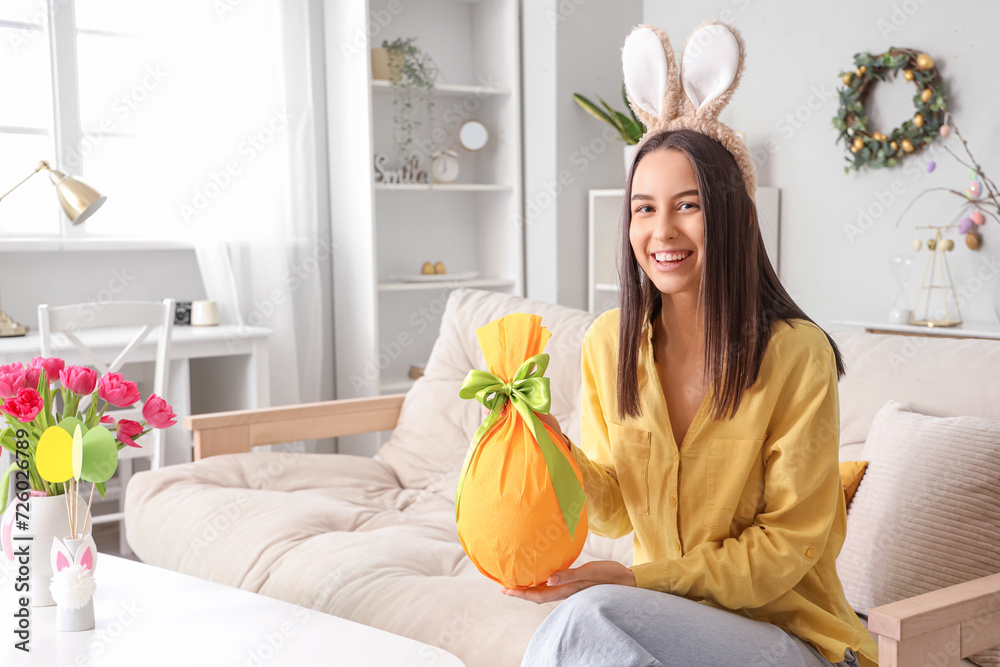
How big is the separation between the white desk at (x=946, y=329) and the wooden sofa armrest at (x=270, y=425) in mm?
1702

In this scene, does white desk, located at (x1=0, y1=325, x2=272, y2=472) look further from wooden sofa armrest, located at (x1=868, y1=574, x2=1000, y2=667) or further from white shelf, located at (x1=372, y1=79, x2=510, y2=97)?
wooden sofa armrest, located at (x1=868, y1=574, x2=1000, y2=667)

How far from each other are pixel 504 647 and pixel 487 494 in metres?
0.54

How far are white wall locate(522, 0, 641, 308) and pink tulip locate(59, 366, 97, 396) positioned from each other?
2556 millimetres

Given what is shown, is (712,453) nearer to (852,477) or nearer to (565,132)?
(852,477)

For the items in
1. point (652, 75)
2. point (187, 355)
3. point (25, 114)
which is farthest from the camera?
point (25, 114)

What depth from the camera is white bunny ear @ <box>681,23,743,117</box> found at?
3.78ft

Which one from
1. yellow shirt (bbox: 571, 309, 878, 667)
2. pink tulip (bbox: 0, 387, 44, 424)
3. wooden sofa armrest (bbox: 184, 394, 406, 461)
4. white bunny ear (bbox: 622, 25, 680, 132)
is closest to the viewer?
yellow shirt (bbox: 571, 309, 878, 667)

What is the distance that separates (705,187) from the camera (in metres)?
1.11

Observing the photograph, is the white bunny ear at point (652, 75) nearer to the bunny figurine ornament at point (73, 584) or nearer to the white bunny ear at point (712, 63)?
the white bunny ear at point (712, 63)

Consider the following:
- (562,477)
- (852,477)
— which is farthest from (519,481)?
(852,477)

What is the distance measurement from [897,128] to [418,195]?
1953 millimetres

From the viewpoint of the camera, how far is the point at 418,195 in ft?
13.0

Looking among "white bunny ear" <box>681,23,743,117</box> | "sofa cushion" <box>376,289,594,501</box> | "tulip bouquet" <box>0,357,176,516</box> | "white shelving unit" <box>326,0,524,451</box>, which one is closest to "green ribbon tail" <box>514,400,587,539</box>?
"white bunny ear" <box>681,23,743,117</box>

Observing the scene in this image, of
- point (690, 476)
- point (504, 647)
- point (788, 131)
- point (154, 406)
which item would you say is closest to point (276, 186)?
point (788, 131)
